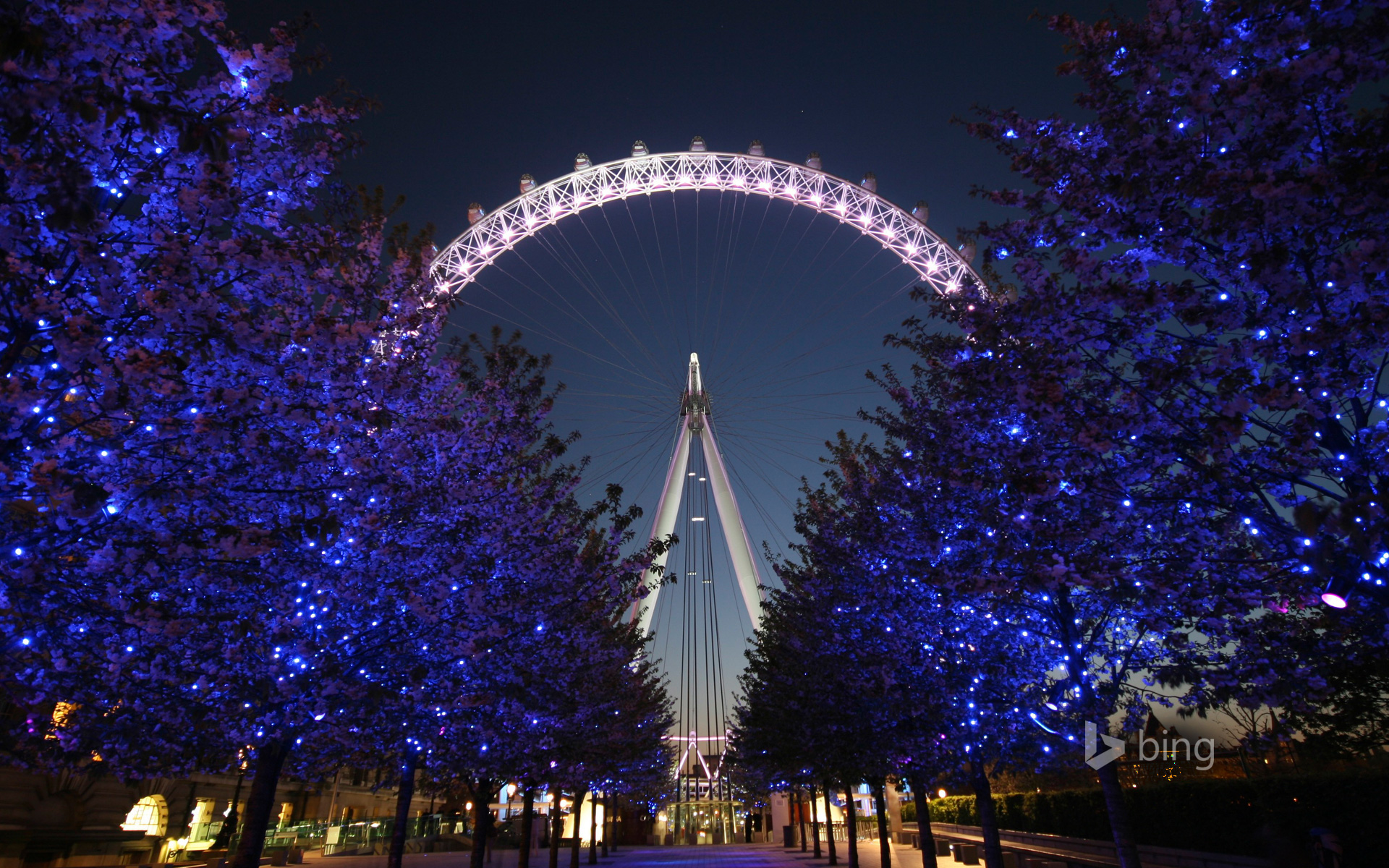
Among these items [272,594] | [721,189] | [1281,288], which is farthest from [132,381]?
[721,189]

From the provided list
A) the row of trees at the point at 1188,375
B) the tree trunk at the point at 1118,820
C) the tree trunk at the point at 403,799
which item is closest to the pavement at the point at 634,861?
the tree trunk at the point at 403,799

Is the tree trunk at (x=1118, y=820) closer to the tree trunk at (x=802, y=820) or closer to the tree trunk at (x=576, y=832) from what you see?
the tree trunk at (x=576, y=832)

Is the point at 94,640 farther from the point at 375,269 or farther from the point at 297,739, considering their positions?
the point at 375,269

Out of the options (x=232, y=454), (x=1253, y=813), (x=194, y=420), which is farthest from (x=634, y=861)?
(x=194, y=420)

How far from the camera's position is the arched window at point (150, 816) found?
25.1 m

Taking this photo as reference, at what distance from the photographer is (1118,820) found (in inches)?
408

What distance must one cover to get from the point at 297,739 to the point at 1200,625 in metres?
12.1

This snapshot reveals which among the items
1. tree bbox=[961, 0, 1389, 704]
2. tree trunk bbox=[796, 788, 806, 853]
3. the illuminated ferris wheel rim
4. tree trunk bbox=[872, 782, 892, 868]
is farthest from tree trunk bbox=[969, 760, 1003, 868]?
tree trunk bbox=[796, 788, 806, 853]

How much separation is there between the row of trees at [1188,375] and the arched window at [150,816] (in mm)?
27755

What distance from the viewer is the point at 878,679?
1516 cm

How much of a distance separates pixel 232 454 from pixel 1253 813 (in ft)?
59.7

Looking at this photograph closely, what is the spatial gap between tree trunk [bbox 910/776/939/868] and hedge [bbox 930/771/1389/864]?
12.5 ft

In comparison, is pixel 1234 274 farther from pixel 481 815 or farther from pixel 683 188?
pixel 683 188

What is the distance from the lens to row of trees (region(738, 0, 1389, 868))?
5.96m
